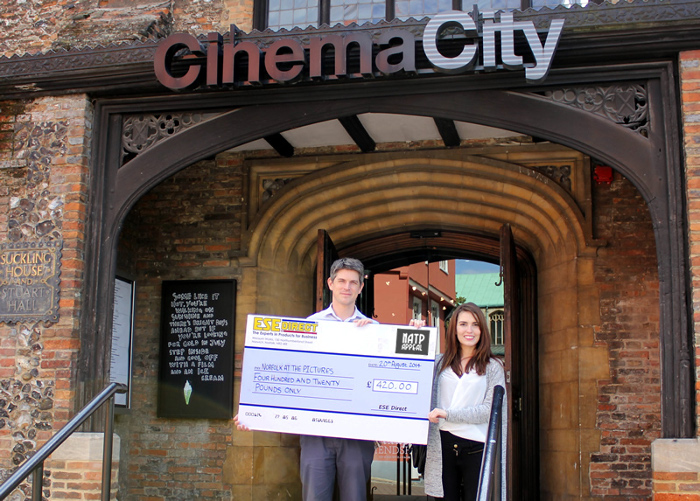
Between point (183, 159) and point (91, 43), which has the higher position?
point (91, 43)

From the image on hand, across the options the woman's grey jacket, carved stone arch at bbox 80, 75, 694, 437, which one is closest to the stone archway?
carved stone arch at bbox 80, 75, 694, 437

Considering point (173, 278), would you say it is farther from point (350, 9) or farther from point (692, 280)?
point (692, 280)

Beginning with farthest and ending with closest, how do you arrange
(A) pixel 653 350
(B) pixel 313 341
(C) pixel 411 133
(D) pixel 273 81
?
(C) pixel 411 133, (A) pixel 653 350, (D) pixel 273 81, (B) pixel 313 341

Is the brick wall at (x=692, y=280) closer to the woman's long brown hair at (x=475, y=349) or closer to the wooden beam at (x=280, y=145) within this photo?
the woman's long brown hair at (x=475, y=349)

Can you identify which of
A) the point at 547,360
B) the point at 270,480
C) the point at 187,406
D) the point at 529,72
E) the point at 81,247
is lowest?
the point at 270,480

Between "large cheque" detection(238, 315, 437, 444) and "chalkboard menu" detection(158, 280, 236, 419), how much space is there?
10.3 feet

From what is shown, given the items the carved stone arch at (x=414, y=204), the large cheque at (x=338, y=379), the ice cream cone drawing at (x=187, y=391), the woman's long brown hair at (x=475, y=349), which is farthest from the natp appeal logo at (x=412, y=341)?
the ice cream cone drawing at (x=187, y=391)

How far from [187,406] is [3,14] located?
4117 mm

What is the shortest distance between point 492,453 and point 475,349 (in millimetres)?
658

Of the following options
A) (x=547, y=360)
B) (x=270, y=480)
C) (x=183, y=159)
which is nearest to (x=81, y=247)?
(x=183, y=159)

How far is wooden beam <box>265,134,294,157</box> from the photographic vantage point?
723cm

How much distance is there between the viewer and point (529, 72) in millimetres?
5223

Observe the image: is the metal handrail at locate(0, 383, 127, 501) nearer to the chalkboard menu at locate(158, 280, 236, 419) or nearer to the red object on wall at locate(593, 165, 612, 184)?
the chalkboard menu at locate(158, 280, 236, 419)

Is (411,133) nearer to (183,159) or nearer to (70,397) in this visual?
(183,159)
